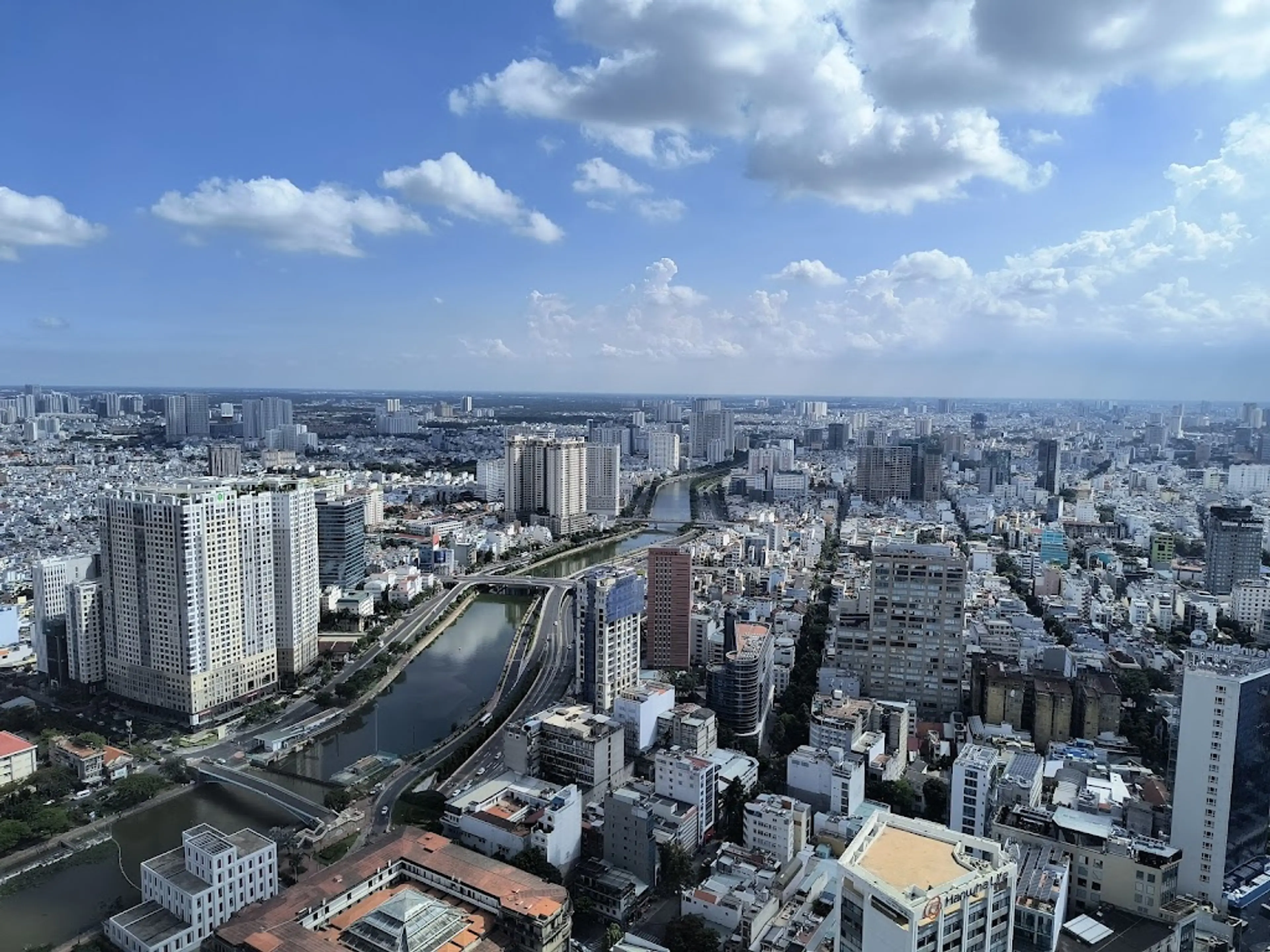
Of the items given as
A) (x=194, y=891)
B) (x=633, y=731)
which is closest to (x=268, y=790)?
(x=194, y=891)

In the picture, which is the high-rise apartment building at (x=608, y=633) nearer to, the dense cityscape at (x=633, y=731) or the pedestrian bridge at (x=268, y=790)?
the dense cityscape at (x=633, y=731)

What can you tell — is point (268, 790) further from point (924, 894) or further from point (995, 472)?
point (995, 472)

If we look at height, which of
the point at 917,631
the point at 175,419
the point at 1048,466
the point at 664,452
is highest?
the point at 175,419

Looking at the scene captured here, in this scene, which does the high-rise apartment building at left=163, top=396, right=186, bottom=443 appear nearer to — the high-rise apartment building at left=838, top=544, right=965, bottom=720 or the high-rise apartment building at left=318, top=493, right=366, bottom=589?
the high-rise apartment building at left=318, top=493, right=366, bottom=589

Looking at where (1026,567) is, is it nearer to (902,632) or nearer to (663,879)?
(902,632)

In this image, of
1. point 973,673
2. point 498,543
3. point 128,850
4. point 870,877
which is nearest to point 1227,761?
point 973,673
